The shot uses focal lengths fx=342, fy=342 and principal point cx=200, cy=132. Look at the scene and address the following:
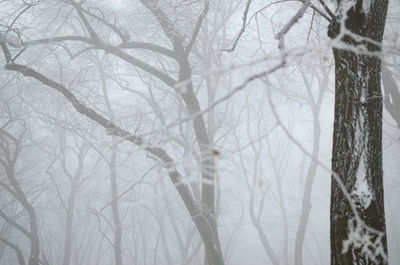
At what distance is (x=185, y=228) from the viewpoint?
21.2 meters

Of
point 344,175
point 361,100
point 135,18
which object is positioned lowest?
point 344,175

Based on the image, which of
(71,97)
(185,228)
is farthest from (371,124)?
Result: (185,228)

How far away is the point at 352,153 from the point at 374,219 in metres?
0.48

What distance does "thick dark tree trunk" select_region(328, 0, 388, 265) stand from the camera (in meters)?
2.44

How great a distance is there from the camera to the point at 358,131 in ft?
8.30

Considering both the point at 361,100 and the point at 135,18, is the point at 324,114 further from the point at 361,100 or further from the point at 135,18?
the point at 361,100

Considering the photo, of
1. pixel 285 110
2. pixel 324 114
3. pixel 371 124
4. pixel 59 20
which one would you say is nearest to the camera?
pixel 371 124

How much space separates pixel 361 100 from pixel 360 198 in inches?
28.4

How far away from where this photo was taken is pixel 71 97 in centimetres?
548

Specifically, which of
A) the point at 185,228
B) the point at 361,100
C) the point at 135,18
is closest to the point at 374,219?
the point at 361,100

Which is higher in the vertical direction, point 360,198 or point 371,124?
point 371,124

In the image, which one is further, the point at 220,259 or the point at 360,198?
the point at 220,259

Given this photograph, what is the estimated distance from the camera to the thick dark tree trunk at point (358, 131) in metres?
2.44

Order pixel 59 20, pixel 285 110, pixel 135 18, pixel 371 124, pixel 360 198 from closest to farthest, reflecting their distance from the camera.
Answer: pixel 360 198 → pixel 371 124 → pixel 135 18 → pixel 59 20 → pixel 285 110
